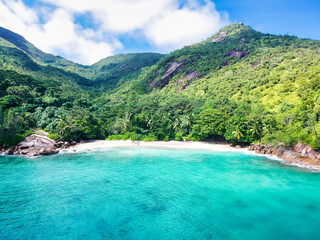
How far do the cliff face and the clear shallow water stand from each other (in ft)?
13.7

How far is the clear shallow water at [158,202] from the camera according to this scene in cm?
1434

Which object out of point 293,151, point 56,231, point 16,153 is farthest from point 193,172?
point 16,153

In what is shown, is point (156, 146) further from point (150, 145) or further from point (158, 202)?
point (158, 202)

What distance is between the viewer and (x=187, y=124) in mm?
64312

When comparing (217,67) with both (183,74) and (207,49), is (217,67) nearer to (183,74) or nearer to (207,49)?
(183,74)

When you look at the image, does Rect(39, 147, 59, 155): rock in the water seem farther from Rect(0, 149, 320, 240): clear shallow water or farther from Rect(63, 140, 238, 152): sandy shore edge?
Rect(0, 149, 320, 240): clear shallow water

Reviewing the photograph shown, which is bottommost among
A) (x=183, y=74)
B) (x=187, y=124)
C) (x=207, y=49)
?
(x=187, y=124)

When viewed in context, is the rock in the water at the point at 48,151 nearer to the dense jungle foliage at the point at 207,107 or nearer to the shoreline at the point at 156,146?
the shoreline at the point at 156,146

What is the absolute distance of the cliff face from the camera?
110ft

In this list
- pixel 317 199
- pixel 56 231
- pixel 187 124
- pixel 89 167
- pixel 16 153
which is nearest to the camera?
pixel 56 231

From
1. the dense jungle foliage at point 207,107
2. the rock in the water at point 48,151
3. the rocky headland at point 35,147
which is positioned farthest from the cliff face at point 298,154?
the rocky headland at point 35,147

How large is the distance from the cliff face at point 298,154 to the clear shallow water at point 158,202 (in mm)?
4166

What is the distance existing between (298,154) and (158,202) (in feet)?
111

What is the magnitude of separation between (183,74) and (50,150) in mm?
93964
